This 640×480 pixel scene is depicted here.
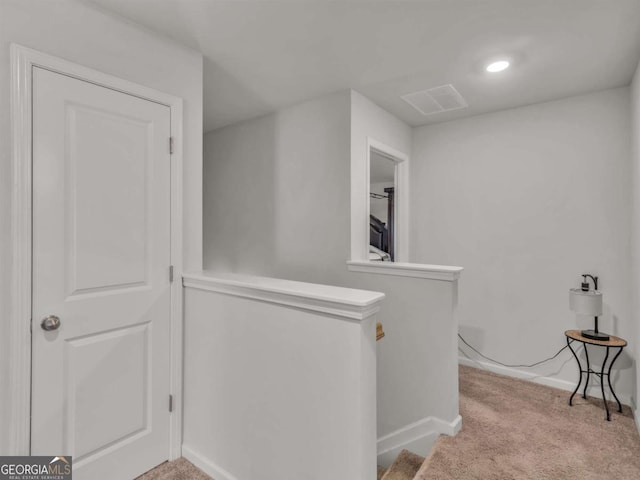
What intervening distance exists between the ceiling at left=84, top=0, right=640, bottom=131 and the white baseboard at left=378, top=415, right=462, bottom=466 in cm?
247

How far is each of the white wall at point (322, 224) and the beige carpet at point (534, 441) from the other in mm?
272

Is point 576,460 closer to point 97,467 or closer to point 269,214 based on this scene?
point 97,467

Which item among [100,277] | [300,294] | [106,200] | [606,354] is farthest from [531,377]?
[106,200]

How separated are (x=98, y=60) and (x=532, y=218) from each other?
3434 millimetres

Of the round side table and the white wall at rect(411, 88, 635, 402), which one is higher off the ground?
the white wall at rect(411, 88, 635, 402)

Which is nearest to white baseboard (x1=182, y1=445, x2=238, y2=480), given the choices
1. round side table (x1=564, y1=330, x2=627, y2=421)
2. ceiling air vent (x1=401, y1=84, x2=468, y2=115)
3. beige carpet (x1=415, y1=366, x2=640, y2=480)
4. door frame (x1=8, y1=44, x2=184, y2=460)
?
door frame (x1=8, y1=44, x2=184, y2=460)

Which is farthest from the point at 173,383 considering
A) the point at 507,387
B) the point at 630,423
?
the point at 630,423

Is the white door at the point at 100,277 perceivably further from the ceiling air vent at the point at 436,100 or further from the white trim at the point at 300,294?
the ceiling air vent at the point at 436,100

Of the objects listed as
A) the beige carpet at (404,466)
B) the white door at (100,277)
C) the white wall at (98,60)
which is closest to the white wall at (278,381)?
the white door at (100,277)

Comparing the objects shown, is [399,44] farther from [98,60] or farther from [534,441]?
[534,441]

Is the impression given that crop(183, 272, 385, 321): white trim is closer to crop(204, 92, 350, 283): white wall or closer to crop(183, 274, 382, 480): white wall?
crop(183, 274, 382, 480): white wall

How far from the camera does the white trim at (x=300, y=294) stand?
1280 mm

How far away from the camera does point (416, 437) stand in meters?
2.34

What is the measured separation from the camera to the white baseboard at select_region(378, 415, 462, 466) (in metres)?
2.23
